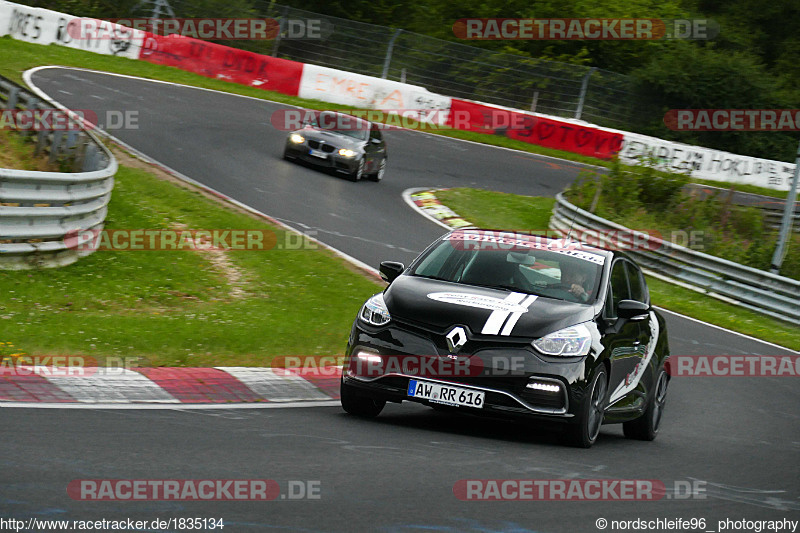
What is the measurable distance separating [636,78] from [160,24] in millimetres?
15972

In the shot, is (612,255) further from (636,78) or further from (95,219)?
(636,78)

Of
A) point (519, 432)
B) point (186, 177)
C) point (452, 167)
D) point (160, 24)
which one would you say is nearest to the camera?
point (519, 432)

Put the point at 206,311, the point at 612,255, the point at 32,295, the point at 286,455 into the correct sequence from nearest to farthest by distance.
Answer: the point at 286,455 < the point at 612,255 < the point at 32,295 < the point at 206,311

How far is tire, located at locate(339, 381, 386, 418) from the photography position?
848cm

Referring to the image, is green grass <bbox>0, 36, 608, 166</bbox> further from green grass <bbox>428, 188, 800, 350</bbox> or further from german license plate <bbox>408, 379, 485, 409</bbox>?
german license plate <bbox>408, 379, 485, 409</bbox>

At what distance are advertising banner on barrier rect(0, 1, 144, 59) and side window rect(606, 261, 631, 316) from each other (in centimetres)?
2725

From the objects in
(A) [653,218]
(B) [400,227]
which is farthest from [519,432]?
(A) [653,218]

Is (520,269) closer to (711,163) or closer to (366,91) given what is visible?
(366,91)

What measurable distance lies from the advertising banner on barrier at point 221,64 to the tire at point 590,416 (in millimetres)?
27032

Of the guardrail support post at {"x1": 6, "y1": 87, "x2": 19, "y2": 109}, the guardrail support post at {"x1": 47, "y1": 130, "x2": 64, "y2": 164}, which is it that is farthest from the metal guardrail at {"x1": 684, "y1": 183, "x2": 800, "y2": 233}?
the guardrail support post at {"x1": 47, "y1": 130, "x2": 64, "y2": 164}

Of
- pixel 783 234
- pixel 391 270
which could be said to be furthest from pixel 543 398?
pixel 783 234

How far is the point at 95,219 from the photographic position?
1378cm

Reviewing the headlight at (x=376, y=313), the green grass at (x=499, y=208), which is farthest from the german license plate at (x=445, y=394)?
the green grass at (x=499, y=208)

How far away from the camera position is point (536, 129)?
117 ft
